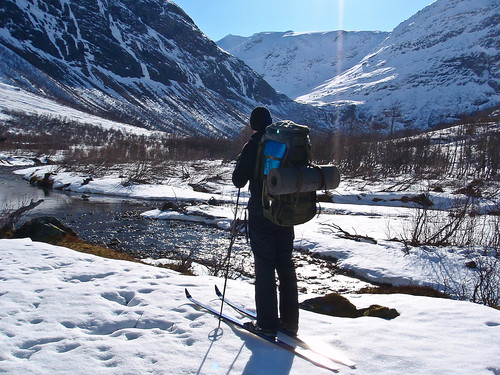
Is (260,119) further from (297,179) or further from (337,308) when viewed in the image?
(337,308)

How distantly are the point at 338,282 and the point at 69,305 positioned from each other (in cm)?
568

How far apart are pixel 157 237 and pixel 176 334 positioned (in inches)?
331

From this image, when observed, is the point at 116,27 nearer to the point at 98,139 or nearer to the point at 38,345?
the point at 98,139

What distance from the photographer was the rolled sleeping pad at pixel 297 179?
9.30 feet

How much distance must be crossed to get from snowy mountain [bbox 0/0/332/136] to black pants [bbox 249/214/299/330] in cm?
8272

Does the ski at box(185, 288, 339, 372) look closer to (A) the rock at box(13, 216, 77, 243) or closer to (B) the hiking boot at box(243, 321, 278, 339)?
(B) the hiking boot at box(243, 321, 278, 339)

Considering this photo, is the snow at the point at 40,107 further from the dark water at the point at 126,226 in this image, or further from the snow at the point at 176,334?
the snow at the point at 176,334

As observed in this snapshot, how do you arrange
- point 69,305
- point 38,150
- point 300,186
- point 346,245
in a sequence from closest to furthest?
point 300,186, point 69,305, point 346,245, point 38,150

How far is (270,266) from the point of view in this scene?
330cm

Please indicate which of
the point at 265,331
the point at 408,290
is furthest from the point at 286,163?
the point at 408,290

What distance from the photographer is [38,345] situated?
3002 mm

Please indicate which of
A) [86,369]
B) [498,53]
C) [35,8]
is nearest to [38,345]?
[86,369]

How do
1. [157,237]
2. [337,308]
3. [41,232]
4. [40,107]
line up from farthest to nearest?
[40,107]
[157,237]
[41,232]
[337,308]

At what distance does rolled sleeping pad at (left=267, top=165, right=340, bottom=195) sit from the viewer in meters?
2.83
